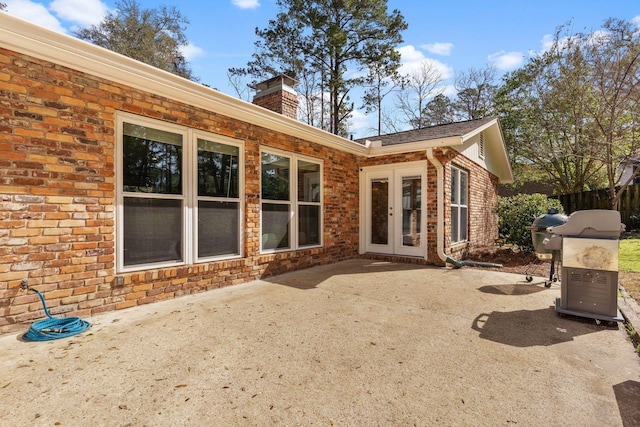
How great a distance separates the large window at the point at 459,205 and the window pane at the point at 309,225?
3.29 m

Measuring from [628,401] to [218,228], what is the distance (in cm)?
455

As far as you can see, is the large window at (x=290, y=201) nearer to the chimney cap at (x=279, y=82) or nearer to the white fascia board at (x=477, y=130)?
the chimney cap at (x=279, y=82)

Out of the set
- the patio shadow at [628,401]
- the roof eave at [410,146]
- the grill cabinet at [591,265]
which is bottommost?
the patio shadow at [628,401]

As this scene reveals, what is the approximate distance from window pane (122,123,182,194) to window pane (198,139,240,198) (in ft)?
1.05

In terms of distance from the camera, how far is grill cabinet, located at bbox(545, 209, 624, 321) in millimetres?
3109

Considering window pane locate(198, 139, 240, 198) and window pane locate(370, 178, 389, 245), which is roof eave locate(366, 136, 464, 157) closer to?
window pane locate(370, 178, 389, 245)

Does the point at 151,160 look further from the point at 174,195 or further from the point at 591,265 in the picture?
the point at 591,265

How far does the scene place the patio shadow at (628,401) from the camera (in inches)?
69.5

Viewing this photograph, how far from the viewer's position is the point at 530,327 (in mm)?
3160

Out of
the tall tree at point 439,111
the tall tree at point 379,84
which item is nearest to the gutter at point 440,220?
the tall tree at point 379,84

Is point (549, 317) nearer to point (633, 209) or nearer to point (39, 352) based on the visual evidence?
point (39, 352)

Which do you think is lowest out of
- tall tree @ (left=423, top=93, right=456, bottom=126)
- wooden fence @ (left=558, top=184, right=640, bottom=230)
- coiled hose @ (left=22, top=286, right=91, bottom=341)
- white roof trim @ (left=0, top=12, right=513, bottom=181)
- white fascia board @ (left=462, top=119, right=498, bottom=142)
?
coiled hose @ (left=22, top=286, right=91, bottom=341)

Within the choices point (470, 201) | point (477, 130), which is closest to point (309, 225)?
point (477, 130)

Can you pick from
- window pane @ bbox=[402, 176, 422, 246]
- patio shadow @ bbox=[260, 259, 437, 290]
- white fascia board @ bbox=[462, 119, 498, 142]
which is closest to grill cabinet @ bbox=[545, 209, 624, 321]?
patio shadow @ bbox=[260, 259, 437, 290]
